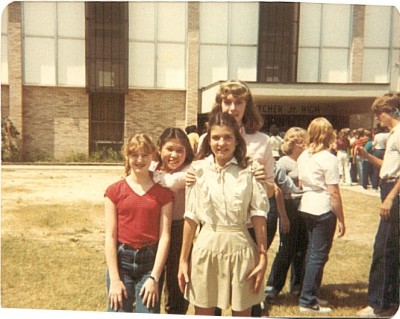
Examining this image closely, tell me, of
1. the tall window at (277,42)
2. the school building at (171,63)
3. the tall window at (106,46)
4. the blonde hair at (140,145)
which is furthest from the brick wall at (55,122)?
the tall window at (277,42)

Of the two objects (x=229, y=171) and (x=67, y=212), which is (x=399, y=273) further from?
(x=67, y=212)

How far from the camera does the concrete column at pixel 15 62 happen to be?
8.19ft

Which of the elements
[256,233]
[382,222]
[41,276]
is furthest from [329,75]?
[41,276]

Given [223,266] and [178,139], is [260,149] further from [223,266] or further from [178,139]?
[223,266]

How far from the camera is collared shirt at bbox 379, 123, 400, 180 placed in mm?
2352

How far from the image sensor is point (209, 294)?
2.14 meters

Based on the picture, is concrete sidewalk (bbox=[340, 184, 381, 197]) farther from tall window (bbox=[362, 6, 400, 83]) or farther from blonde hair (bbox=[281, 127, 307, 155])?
tall window (bbox=[362, 6, 400, 83])

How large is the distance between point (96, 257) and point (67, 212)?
32 centimetres

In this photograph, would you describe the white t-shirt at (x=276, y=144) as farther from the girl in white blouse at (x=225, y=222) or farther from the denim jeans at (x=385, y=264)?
the denim jeans at (x=385, y=264)

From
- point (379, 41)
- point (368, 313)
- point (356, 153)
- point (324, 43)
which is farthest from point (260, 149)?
point (368, 313)

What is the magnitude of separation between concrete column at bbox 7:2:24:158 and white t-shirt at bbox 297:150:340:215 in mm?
1642

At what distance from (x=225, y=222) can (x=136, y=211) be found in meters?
0.45

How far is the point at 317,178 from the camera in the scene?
7.85ft

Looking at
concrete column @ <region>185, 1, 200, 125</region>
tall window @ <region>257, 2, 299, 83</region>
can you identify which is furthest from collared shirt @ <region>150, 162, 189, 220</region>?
tall window @ <region>257, 2, 299, 83</region>
